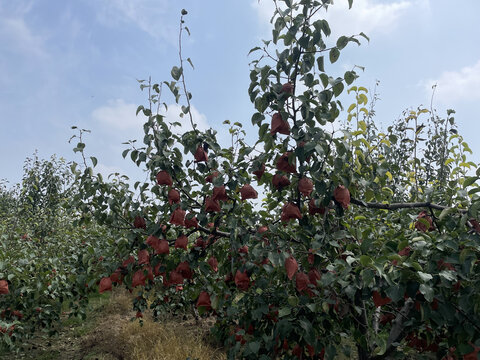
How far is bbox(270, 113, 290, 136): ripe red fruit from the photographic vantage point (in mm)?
2398

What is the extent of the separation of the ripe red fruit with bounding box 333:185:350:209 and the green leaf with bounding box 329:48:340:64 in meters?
0.85

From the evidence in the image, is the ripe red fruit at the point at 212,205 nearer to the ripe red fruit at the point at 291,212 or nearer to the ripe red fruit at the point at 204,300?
the ripe red fruit at the point at 291,212

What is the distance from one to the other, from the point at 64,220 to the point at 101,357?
15.9ft

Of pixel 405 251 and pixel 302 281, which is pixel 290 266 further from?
pixel 405 251

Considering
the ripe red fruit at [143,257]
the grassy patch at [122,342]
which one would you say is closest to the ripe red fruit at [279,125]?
the ripe red fruit at [143,257]

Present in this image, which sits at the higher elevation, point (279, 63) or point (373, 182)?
point (279, 63)

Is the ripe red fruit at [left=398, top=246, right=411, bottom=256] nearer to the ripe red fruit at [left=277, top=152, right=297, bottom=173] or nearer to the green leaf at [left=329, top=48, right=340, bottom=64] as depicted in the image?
the ripe red fruit at [left=277, top=152, right=297, bottom=173]

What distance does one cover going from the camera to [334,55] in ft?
8.08

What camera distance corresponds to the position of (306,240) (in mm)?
2689

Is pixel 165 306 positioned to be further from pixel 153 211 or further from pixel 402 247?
pixel 402 247

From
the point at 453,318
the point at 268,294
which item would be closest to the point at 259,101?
the point at 268,294

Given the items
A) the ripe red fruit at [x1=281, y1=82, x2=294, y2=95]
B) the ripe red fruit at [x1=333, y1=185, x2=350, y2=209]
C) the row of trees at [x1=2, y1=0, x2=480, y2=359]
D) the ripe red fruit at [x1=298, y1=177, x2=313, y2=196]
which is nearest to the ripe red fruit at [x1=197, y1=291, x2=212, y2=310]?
the row of trees at [x1=2, y1=0, x2=480, y2=359]

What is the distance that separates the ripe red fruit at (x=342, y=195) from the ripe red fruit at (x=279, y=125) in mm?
512

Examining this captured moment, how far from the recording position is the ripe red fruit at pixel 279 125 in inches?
94.4
